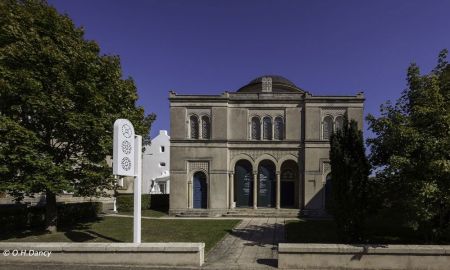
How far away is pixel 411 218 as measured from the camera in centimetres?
924

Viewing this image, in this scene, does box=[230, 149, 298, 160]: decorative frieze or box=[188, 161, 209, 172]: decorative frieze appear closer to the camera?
box=[230, 149, 298, 160]: decorative frieze

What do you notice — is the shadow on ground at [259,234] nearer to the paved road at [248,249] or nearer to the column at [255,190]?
the paved road at [248,249]

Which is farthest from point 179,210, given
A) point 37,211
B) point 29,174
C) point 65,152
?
point 29,174

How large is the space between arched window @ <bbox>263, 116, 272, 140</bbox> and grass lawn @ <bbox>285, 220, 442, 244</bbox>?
28.7ft

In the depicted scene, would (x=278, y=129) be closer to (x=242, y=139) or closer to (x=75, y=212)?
(x=242, y=139)

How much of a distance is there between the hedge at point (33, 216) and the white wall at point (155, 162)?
23.6 m

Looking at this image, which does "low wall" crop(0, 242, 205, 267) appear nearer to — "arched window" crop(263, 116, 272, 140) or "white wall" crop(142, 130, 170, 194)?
"arched window" crop(263, 116, 272, 140)

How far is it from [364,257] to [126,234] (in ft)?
34.8

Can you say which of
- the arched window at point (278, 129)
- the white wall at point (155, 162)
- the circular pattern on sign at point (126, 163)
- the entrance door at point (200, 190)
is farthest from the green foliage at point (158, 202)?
the circular pattern on sign at point (126, 163)

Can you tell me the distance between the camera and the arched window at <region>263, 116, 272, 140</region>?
2492 centimetres

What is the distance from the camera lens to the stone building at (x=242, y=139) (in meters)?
24.1

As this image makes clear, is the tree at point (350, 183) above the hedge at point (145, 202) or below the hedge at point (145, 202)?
above

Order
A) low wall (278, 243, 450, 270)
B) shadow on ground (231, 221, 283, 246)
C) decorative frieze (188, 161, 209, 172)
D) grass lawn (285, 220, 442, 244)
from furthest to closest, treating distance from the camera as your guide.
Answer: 1. decorative frieze (188, 161, 209, 172)
2. shadow on ground (231, 221, 283, 246)
3. grass lawn (285, 220, 442, 244)
4. low wall (278, 243, 450, 270)

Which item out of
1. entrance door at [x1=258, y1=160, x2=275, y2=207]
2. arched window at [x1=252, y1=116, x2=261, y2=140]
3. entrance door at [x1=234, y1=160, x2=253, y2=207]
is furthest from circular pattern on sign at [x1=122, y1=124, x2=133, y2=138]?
entrance door at [x1=258, y1=160, x2=275, y2=207]
